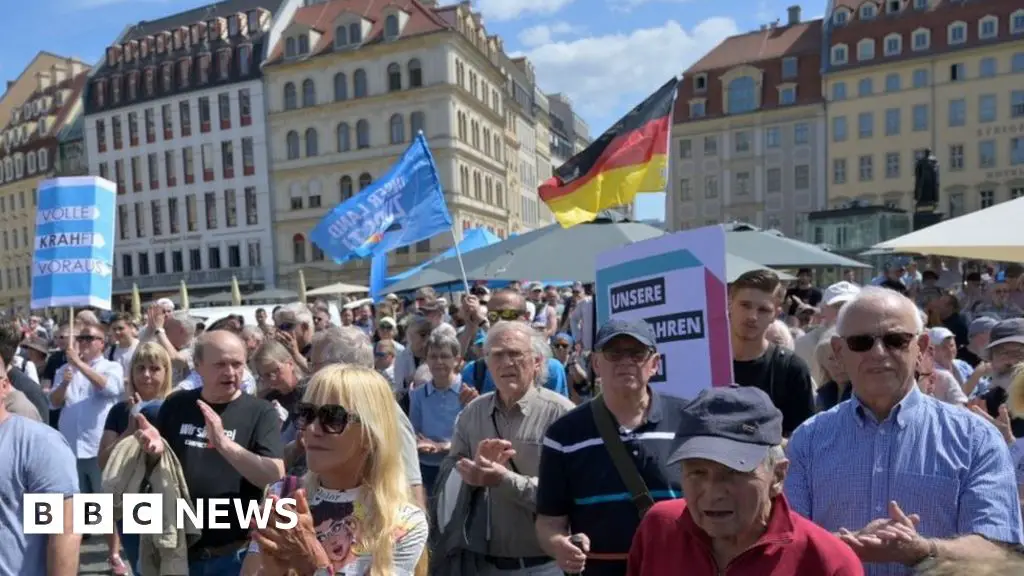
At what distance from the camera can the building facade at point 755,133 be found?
180 ft

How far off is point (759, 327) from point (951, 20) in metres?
56.0

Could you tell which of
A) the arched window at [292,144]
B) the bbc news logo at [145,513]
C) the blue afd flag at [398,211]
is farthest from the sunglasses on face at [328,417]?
the arched window at [292,144]

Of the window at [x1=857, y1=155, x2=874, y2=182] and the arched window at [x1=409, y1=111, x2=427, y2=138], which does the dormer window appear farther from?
the arched window at [x1=409, y1=111, x2=427, y2=138]

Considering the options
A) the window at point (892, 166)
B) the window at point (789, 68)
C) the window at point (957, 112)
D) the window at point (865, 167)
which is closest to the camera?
the window at point (957, 112)

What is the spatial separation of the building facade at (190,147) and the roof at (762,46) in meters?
30.3

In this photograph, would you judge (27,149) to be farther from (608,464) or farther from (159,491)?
(608,464)

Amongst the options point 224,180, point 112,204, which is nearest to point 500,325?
point 112,204

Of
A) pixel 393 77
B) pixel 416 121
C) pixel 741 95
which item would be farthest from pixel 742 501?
pixel 741 95

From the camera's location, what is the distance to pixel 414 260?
46.1m

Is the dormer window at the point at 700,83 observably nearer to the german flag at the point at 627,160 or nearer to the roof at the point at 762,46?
the roof at the point at 762,46

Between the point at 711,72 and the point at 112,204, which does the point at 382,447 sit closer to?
the point at 112,204

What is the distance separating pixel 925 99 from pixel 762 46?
11.8 m

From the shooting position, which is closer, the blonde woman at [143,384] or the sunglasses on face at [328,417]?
the sunglasses on face at [328,417]

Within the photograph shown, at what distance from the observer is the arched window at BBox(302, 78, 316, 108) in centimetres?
4803
